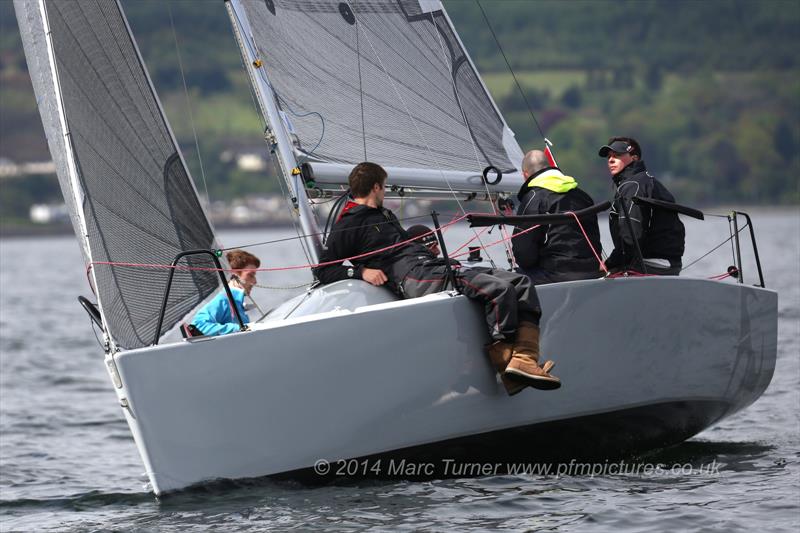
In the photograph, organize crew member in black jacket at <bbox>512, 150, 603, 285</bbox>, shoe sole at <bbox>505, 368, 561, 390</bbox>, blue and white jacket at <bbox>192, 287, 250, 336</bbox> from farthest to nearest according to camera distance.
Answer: crew member in black jacket at <bbox>512, 150, 603, 285</bbox>
blue and white jacket at <bbox>192, 287, 250, 336</bbox>
shoe sole at <bbox>505, 368, 561, 390</bbox>

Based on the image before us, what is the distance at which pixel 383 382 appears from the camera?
5.94 metres

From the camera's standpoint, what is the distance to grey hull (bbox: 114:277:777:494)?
581 cm

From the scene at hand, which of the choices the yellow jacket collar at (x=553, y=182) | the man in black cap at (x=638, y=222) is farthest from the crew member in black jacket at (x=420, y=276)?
the man in black cap at (x=638, y=222)

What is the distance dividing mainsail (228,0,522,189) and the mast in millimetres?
23

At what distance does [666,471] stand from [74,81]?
11.3 feet

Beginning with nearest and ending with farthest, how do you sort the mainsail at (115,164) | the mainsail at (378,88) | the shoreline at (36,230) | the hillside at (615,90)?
the mainsail at (115,164)
the mainsail at (378,88)
the hillside at (615,90)
the shoreline at (36,230)

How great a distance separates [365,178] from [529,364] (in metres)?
1.17

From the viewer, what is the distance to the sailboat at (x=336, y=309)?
586cm

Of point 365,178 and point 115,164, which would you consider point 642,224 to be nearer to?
point 365,178

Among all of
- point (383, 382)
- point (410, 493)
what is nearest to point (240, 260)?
point (383, 382)

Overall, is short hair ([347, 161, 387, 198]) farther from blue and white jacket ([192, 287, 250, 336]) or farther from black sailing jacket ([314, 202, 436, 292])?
blue and white jacket ([192, 287, 250, 336])

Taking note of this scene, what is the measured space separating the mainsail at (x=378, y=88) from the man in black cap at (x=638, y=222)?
0.84 metres

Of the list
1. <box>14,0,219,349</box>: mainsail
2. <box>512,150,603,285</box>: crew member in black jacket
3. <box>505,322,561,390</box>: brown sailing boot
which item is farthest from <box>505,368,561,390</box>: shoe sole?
<box>14,0,219,349</box>: mainsail

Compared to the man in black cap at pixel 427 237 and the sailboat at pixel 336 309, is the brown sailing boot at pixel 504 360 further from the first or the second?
the man in black cap at pixel 427 237
